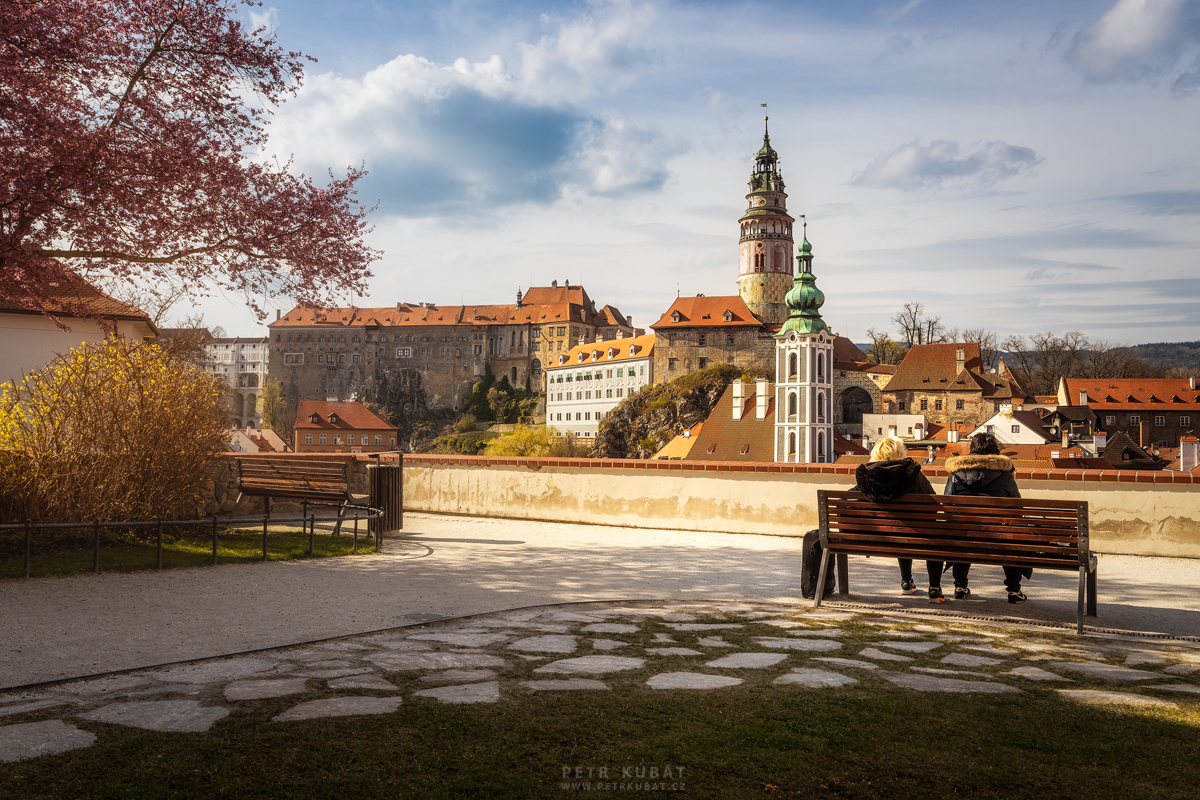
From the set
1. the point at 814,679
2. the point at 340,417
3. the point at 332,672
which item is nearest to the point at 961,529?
the point at 814,679

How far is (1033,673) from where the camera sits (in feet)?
14.2

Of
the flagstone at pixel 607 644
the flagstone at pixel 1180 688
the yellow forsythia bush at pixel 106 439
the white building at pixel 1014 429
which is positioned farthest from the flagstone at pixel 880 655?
the white building at pixel 1014 429

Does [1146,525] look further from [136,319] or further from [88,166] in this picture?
[136,319]

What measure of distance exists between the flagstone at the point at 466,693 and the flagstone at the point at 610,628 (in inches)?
57.5

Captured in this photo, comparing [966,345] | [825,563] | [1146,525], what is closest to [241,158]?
[825,563]

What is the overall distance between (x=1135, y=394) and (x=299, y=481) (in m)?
89.6

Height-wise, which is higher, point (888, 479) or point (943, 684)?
point (888, 479)

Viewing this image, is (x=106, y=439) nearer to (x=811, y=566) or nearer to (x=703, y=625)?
(x=703, y=625)

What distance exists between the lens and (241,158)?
10.7 m

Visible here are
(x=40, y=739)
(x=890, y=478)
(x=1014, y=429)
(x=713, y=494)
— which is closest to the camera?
(x=40, y=739)

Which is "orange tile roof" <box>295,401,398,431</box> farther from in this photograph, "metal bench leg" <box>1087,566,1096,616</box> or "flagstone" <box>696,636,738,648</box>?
"flagstone" <box>696,636,738,648</box>

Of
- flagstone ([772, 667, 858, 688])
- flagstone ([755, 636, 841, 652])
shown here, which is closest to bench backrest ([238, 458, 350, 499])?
flagstone ([755, 636, 841, 652])

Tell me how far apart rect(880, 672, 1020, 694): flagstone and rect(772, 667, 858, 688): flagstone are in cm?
24

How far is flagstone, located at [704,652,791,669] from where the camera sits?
448cm
